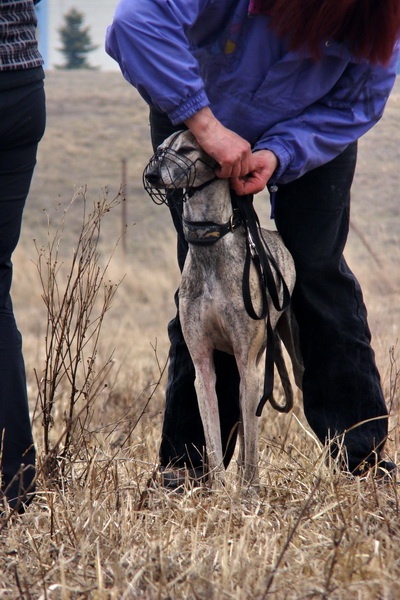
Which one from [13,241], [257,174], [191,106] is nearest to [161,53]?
[191,106]

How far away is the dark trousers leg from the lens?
364 cm

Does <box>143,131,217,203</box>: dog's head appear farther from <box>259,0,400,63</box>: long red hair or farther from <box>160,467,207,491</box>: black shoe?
<box>160,467,207,491</box>: black shoe

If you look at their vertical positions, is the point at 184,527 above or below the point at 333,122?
below

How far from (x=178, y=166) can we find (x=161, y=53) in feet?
1.17

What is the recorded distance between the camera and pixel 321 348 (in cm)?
358

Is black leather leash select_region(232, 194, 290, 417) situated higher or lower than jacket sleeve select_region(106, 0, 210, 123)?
lower

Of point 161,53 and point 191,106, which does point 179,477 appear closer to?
point 191,106

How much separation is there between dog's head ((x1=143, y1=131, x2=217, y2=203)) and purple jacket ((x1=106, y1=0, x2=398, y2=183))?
0.08 meters

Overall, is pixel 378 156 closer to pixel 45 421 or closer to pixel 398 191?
pixel 398 191

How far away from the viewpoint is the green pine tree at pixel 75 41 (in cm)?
4209

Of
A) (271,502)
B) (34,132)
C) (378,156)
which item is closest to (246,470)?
(271,502)

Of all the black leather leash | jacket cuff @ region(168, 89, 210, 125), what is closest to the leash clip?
the black leather leash

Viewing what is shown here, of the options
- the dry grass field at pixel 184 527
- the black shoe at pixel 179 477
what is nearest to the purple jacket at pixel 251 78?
the dry grass field at pixel 184 527

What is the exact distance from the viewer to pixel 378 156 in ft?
25.3
